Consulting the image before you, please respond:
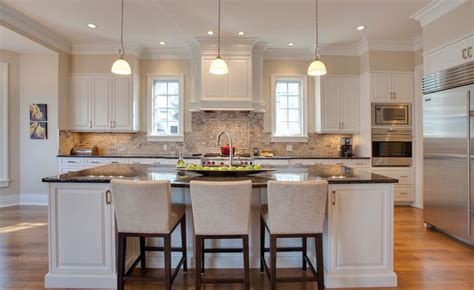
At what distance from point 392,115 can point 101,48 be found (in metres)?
5.37

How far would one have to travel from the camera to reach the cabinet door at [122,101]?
17.7 ft

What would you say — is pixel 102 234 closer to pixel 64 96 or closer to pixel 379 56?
pixel 64 96

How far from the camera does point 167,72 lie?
5.66 m

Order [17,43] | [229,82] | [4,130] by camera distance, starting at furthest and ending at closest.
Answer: [229,82] < [4,130] < [17,43]

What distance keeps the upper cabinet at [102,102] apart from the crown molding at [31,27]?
0.60 metres

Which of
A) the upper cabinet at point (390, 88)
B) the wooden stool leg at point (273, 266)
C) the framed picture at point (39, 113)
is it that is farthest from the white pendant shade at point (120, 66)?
the upper cabinet at point (390, 88)

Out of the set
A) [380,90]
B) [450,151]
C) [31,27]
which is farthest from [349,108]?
[31,27]

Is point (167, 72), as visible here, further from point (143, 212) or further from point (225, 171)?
point (143, 212)

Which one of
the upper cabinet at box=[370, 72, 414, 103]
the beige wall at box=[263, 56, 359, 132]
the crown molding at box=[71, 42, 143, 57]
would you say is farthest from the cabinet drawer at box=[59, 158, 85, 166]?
the upper cabinet at box=[370, 72, 414, 103]

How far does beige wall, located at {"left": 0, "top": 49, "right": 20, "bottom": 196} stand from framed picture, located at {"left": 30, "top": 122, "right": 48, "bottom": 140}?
265 mm

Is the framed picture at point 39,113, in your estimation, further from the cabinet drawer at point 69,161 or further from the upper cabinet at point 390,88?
the upper cabinet at point 390,88

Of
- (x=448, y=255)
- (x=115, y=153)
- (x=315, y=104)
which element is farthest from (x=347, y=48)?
(x=115, y=153)

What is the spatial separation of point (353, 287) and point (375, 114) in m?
3.51

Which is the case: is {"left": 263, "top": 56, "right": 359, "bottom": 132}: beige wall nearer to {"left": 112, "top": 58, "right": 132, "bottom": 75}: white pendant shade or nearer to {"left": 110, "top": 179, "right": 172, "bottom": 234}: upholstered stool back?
{"left": 112, "top": 58, "right": 132, "bottom": 75}: white pendant shade
